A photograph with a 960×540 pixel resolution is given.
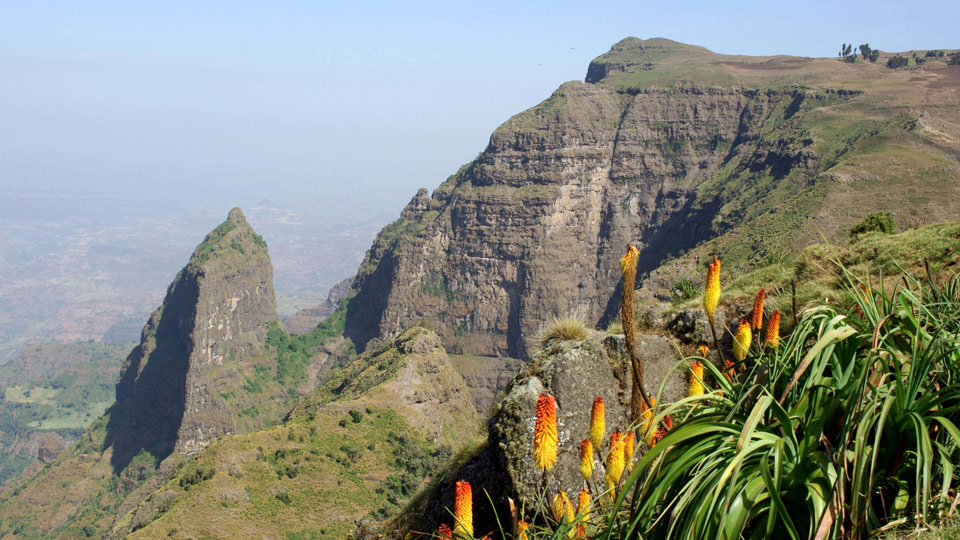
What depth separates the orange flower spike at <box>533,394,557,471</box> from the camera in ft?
16.0

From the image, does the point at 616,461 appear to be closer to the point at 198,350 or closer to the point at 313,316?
the point at 198,350

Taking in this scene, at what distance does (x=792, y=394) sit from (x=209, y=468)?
132 ft

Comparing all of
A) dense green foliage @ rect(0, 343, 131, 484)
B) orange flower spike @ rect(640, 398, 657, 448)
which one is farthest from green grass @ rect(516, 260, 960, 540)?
dense green foliage @ rect(0, 343, 131, 484)

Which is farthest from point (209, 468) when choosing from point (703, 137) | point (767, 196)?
point (703, 137)

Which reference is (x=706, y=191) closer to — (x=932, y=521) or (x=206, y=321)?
(x=206, y=321)

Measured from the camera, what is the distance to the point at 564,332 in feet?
33.5

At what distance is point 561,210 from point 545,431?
10011 centimetres

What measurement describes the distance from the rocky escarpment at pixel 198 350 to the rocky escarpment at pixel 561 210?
1985 centimetres

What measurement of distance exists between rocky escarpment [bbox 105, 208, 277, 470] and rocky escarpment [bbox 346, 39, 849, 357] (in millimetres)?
19851

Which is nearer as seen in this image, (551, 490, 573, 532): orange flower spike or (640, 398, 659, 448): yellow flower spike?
(640, 398, 659, 448): yellow flower spike

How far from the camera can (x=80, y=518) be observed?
71.3 meters

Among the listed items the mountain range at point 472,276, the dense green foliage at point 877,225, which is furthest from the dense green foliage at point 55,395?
the dense green foliage at point 877,225

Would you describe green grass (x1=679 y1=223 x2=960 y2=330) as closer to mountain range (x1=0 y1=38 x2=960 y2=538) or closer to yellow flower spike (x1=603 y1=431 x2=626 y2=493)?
yellow flower spike (x1=603 y1=431 x2=626 y2=493)

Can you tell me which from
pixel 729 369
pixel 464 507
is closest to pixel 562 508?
pixel 464 507
